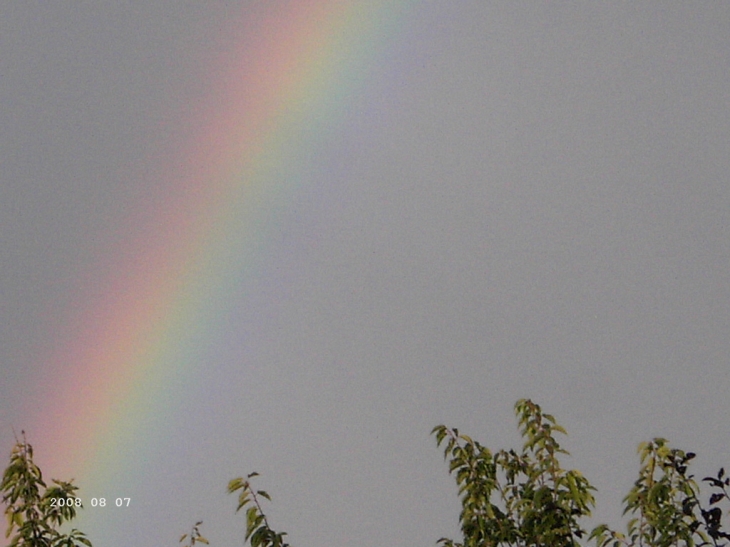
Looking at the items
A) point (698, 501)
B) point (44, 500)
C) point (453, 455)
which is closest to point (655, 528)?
point (698, 501)

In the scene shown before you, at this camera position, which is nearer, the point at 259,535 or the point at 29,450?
the point at 259,535

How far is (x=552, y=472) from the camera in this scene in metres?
4.67

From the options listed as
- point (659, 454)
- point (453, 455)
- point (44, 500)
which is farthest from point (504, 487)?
point (44, 500)

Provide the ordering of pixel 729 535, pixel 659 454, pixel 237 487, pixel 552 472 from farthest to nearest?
pixel 237 487, pixel 552 472, pixel 659 454, pixel 729 535

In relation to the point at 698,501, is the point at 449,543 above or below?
above

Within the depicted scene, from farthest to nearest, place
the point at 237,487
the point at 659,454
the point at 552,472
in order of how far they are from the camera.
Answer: the point at 237,487 → the point at 552,472 → the point at 659,454

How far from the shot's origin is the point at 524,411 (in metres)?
5.03

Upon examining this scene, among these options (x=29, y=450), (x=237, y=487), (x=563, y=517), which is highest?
(x=29, y=450)

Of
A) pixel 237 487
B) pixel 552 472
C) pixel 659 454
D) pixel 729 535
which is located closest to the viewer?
pixel 729 535

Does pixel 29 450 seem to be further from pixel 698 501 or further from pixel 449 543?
pixel 698 501

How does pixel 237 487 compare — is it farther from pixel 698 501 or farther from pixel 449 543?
pixel 698 501

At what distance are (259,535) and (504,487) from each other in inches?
58.6

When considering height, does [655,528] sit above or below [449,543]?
below

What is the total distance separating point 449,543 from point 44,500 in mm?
2377
